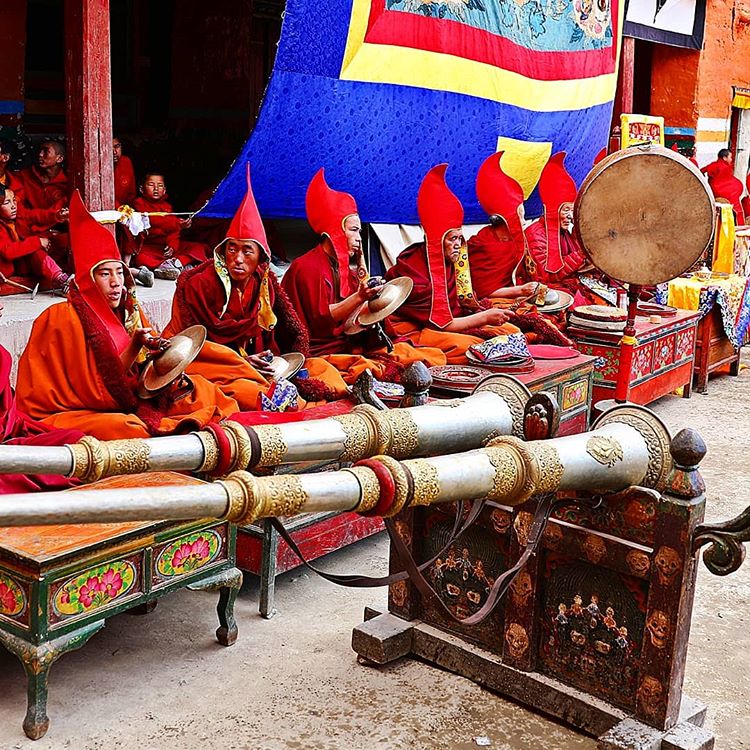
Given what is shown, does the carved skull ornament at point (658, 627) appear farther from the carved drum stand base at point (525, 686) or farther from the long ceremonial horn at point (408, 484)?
the long ceremonial horn at point (408, 484)

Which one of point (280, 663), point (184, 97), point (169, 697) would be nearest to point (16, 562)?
point (169, 697)

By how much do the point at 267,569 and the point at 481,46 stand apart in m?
5.53

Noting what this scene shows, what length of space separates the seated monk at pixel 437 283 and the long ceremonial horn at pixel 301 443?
326 centimetres

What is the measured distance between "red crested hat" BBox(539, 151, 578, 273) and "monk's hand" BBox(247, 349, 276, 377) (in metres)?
3.59

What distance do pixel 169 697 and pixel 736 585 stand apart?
2.59 m

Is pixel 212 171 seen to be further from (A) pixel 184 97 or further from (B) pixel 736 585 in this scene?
(B) pixel 736 585

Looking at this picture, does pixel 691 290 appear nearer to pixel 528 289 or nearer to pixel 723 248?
pixel 723 248

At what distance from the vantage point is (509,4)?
8562 mm

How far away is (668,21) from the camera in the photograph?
11.7m

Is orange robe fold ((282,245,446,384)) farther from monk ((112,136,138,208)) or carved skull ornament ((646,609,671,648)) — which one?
monk ((112,136,138,208))

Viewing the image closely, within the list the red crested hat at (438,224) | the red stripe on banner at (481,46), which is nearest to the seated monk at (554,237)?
the red stripe on banner at (481,46)

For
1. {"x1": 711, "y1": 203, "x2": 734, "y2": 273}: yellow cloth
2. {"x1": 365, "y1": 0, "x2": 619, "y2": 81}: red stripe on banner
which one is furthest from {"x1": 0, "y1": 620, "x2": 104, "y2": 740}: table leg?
{"x1": 711, "y1": 203, "x2": 734, "y2": 273}: yellow cloth

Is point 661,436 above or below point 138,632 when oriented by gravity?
above

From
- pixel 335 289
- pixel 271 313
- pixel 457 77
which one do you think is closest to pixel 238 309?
pixel 271 313
